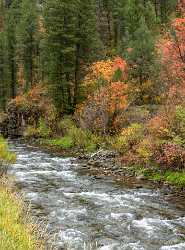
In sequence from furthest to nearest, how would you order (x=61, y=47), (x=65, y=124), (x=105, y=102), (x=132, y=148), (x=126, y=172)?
1. (x=61, y=47)
2. (x=65, y=124)
3. (x=105, y=102)
4. (x=132, y=148)
5. (x=126, y=172)

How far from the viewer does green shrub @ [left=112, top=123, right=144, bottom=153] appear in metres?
30.2

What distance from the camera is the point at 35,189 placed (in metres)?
23.1

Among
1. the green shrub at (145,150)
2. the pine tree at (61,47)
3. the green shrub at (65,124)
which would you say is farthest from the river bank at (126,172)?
the pine tree at (61,47)

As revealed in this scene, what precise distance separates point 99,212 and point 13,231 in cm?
953

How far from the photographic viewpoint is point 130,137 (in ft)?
102

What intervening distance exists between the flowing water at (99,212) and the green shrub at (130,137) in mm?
4399

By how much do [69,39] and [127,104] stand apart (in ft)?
42.2

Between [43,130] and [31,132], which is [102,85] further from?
[31,132]

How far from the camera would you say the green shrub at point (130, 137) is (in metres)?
30.2

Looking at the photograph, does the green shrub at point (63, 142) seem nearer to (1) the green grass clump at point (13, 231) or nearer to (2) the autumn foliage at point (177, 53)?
(2) the autumn foliage at point (177, 53)

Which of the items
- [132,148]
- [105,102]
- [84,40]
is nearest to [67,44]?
[84,40]

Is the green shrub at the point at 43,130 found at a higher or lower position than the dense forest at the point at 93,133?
lower

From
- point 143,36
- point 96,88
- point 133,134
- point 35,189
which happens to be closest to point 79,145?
point 96,88

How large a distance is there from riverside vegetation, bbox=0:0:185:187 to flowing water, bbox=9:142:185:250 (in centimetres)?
Result: 335
